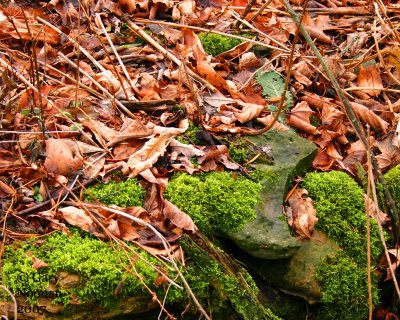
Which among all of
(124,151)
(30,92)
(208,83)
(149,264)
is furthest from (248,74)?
(149,264)

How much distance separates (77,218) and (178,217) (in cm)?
51

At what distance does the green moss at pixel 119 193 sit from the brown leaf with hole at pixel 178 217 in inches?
6.0

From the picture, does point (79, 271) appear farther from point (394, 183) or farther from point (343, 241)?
point (394, 183)

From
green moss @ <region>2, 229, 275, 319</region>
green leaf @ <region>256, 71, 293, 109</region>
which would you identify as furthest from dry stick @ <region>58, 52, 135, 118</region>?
green leaf @ <region>256, 71, 293, 109</region>

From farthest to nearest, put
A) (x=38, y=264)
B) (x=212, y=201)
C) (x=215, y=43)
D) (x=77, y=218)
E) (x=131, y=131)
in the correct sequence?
(x=215, y=43) < (x=131, y=131) < (x=212, y=201) < (x=77, y=218) < (x=38, y=264)

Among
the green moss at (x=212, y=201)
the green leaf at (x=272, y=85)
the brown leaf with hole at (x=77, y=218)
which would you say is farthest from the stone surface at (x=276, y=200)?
the brown leaf with hole at (x=77, y=218)

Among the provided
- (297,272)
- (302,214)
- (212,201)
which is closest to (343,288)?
(297,272)

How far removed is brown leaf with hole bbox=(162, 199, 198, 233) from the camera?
9.53 ft

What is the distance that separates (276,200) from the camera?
3262 millimetres

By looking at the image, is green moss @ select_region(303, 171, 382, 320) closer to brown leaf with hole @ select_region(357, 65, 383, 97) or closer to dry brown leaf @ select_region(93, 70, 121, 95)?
brown leaf with hole @ select_region(357, 65, 383, 97)

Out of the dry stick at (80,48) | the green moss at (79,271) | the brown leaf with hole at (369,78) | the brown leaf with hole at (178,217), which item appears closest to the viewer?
the green moss at (79,271)

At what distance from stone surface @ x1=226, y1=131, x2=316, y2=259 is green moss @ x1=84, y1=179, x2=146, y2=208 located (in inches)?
21.4

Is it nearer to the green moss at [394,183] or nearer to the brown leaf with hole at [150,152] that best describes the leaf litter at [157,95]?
the brown leaf with hole at [150,152]

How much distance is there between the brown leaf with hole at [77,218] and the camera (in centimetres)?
280
